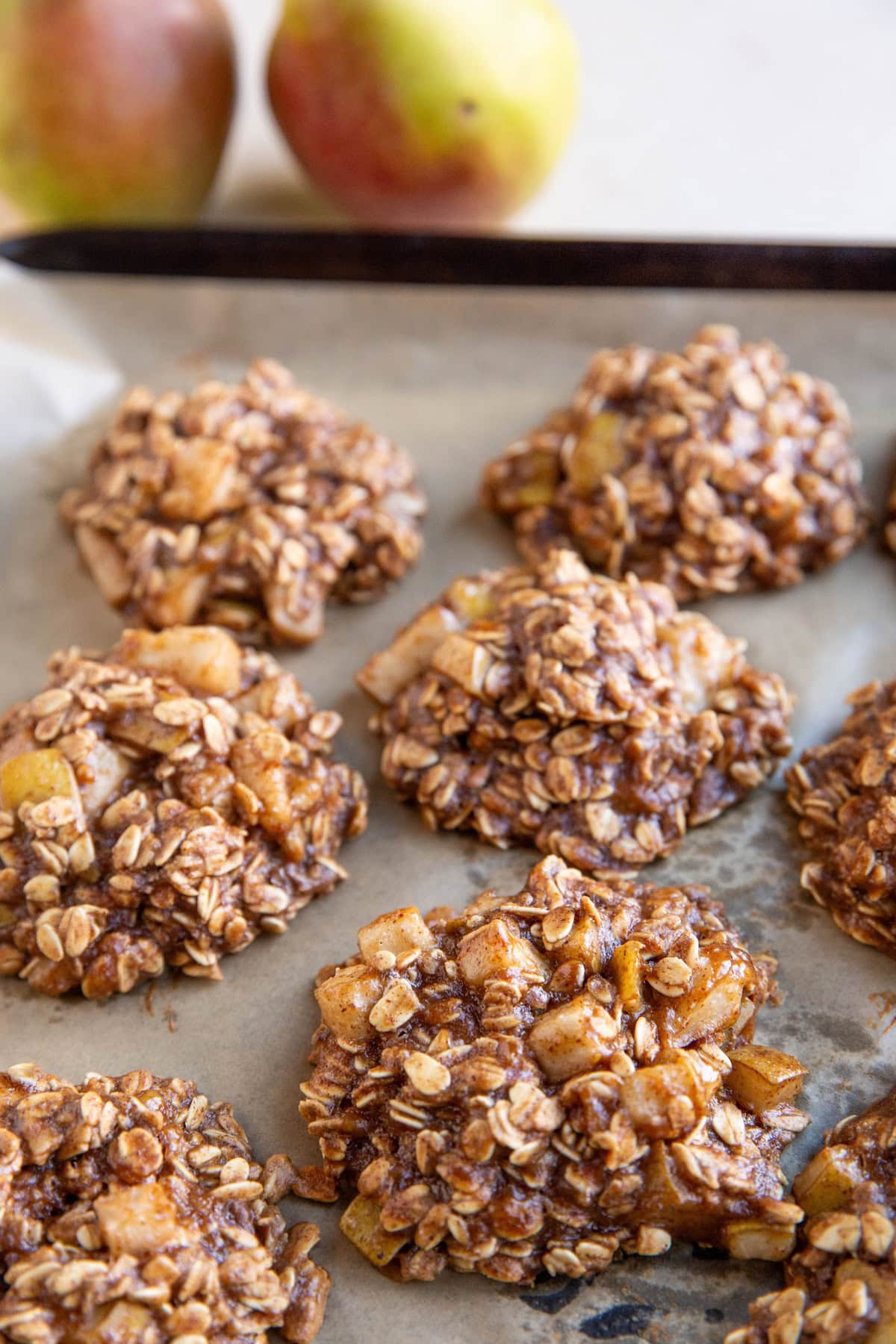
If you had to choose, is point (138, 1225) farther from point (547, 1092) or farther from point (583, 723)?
point (583, 723)

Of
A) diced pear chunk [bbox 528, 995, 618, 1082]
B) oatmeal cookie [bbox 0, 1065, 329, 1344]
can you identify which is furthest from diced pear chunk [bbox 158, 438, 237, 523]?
diced pear chunk [bbox 528, 995, 618, 1082]

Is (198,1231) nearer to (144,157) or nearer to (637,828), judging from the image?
(637,828)

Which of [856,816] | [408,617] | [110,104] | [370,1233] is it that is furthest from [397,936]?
[110,104]

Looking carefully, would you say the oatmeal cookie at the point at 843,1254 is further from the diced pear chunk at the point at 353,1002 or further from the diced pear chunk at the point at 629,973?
the diced pear chunk at the point at 353,1002

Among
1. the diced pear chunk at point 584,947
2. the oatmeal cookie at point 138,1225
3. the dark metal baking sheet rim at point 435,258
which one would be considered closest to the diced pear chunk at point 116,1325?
the oatmeal cookie at point 138,1225

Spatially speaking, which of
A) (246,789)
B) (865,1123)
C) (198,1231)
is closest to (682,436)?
(246,789)
